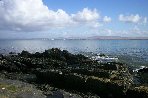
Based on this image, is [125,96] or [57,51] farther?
[57,51]

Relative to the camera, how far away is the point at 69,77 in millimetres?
28891

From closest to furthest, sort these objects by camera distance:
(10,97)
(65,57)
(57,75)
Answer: (10,97) → (57,75) → (65,57)

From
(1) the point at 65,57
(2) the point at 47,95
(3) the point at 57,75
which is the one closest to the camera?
(2) the point at 47,95

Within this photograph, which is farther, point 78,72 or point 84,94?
point 78,72

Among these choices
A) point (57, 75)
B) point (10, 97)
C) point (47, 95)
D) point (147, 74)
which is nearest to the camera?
point (10, 97)

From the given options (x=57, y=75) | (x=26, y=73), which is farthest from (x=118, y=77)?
(x=26, y=73)

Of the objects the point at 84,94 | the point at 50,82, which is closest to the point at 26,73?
the point at 50,82

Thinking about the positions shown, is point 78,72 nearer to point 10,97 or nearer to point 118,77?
point 118,77

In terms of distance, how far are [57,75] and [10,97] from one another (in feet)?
25.5

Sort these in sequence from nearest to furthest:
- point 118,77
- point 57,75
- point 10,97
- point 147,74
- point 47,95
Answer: point 10,97, point 47,95, point 118,77, point 57,75, point 147,74

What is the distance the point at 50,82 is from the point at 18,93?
6.44m

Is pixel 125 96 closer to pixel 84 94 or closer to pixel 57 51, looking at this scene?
pixel 84 94

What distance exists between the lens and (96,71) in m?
29.4

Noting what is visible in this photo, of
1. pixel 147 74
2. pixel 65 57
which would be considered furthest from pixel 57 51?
pixel 147 74
